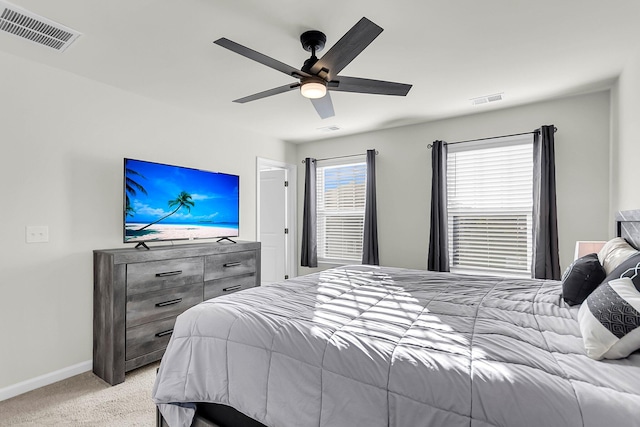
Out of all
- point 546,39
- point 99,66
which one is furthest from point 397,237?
point 99,66

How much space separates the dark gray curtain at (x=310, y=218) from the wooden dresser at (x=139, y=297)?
6.55 ft

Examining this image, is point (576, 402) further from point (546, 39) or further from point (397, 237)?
point (397, 237)

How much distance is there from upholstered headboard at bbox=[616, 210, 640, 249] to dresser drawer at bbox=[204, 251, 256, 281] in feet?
11.1

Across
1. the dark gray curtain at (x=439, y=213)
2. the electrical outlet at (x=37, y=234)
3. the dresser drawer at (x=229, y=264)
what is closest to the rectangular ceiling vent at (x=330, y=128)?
the dark gray curtain at (x=439, y=213)

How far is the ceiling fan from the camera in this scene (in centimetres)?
178

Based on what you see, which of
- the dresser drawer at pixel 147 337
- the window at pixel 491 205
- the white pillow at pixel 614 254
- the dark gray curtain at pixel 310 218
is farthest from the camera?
the dark gray curtain at pixel 310 218

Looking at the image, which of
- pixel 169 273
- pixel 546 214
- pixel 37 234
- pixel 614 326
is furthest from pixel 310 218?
pixel 614 326

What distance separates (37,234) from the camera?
8.50 feet

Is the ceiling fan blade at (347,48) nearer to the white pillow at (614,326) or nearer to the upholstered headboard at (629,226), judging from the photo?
the white pillow at (614,326)

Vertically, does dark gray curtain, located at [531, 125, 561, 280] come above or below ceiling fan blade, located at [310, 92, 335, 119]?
below

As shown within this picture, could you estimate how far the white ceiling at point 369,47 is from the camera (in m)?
1.95

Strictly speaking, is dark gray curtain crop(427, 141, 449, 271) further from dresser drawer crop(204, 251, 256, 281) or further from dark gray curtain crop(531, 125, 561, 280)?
dresser drawer crop(204, 251, 256, 281)

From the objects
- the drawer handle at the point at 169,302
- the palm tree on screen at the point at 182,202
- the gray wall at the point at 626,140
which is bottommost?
the drawer handle at the point at 169,302

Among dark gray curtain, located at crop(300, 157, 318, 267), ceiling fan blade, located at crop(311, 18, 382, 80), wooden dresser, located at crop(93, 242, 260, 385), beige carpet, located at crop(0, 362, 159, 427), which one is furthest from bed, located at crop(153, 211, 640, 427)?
dark gray curtain, located at crop(300, 157, 318, 267)
